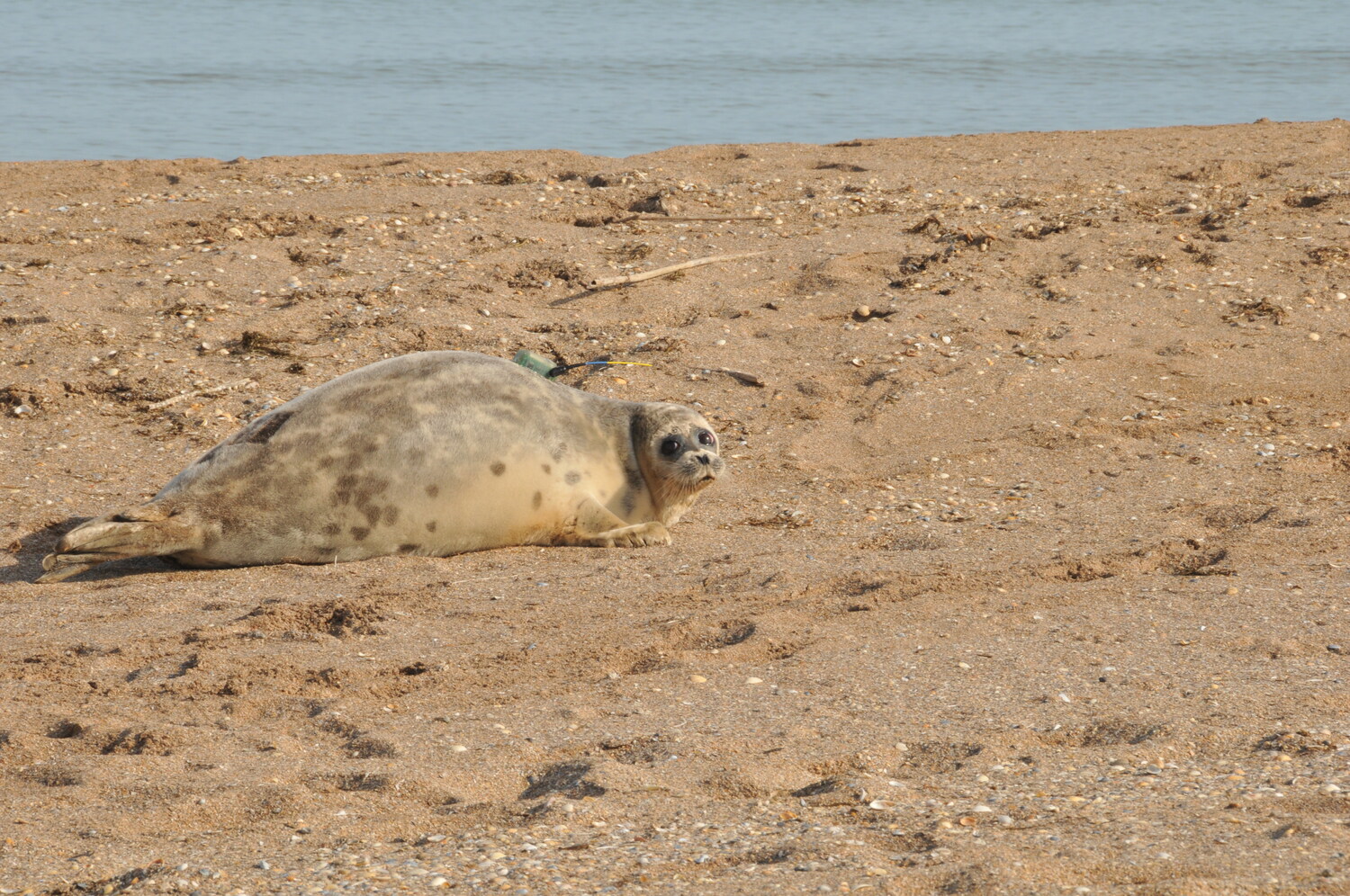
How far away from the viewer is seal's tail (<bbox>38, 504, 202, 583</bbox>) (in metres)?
4.66

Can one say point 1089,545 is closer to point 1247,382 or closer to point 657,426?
point 657,426

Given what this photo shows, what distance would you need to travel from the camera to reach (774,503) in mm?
5434

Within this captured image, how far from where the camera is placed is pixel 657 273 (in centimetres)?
746

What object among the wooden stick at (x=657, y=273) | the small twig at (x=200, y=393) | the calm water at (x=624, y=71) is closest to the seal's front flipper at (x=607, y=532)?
the small twig at (x=200, y=393)

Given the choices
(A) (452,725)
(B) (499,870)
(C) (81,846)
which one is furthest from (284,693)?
(B) (499,870)

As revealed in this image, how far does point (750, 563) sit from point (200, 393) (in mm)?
2716

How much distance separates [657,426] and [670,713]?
194 cm

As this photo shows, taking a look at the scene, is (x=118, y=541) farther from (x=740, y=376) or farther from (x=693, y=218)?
(x=693, y=218)

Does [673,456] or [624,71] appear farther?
[624,71]

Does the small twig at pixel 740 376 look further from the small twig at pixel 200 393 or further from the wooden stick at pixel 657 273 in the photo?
the small twig at pixel 200 393

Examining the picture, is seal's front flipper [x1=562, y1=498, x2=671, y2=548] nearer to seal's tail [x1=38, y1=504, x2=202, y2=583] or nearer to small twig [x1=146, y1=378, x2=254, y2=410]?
seal's tail [x1=38, y1=504, x2=202, y2=583]

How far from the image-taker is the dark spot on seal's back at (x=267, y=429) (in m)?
4.90

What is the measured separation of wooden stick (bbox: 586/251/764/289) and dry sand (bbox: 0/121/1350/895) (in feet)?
0.42

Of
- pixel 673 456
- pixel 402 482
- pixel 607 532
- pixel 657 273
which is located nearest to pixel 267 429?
pixel 402 482
